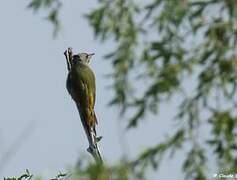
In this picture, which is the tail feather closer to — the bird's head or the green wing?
the green wing

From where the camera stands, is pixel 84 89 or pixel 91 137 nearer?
pixel 91 137

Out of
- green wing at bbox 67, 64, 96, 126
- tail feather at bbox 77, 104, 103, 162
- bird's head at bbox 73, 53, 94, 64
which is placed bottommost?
tail feather at bbox 77, 104, 103, 162

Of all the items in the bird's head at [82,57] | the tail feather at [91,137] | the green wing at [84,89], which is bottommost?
the tail feather at [91,137]

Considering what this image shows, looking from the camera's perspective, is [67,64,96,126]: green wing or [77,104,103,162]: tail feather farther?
[67,64,96,126]: green wing

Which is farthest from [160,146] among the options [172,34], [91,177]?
[91,177]

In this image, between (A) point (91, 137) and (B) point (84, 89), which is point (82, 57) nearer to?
(B) point (84, 89)

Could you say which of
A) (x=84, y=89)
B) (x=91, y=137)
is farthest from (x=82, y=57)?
(x=91, y=137)

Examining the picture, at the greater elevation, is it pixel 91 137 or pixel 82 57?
pixel 82 57

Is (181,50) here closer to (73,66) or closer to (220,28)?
(220,28)

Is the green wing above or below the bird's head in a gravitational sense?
below

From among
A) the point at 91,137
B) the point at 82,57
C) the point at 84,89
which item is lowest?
the point at 91,137

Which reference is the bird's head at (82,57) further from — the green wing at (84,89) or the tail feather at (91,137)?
the tail feather at (91,137)

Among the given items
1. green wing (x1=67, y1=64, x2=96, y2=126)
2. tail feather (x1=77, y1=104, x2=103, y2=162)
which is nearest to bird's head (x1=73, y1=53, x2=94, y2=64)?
green wing (x1=67, y1=64, x2=96, y2=126)

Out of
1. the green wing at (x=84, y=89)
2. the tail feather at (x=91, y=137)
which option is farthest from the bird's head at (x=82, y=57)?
the tail feather at (x=91, y=137)
